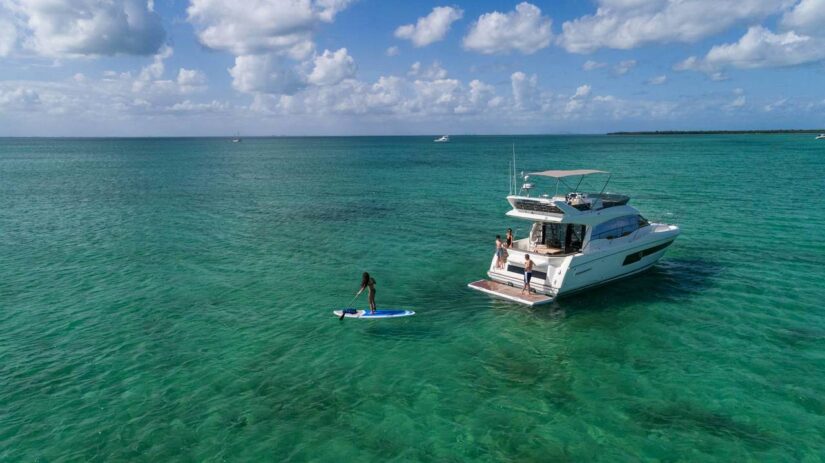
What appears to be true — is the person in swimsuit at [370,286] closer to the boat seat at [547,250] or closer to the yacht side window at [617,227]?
the boat seat at [547,250]

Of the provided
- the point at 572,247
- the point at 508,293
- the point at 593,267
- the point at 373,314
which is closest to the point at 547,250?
the point at 572,247

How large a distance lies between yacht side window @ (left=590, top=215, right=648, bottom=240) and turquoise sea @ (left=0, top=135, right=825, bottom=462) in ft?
8.08

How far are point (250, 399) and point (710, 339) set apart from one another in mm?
15537

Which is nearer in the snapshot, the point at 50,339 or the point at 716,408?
the point at 716,408

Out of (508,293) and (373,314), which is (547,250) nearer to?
(508,293)

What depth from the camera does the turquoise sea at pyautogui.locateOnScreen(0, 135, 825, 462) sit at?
12.3 metres

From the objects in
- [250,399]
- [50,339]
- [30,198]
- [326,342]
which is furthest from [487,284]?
[30,198]

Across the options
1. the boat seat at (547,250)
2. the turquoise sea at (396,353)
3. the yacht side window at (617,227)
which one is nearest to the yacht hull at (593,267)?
the yacht side window at (617,227)

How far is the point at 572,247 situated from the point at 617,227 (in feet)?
7.93

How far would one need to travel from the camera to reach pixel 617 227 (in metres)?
23.2

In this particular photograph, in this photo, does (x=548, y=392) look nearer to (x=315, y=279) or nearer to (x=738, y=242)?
(x=315, y=279)

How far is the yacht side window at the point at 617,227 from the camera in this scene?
22406 mm

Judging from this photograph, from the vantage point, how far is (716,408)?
13.4 m

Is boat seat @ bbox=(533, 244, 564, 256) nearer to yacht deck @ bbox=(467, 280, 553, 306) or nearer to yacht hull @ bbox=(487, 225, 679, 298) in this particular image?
yacht hull @ bbox=(487, 225, 679, 298)
